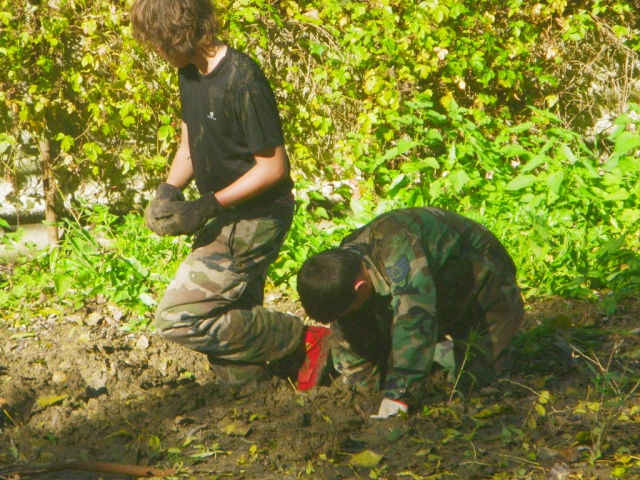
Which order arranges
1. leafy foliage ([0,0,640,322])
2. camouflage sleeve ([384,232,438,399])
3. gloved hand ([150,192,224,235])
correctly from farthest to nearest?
leafy foliage ([0,0,640,322]) < gloved hand ([150,192,224,235]) < camouflage sleeve ([384,232,438,399])

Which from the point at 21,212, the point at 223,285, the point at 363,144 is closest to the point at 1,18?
the point at 21,212

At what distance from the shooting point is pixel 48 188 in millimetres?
6070

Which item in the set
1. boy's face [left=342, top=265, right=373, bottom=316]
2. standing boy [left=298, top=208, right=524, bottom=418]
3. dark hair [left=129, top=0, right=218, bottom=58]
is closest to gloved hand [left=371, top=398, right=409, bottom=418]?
standing boy [left=298, top=208, right=524, bottom=418]

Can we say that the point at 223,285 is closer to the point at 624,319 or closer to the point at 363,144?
the point at 624,319

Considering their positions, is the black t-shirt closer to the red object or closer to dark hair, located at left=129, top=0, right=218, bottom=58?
dark hair, located at left=129, top=0, right=218, bottom=58

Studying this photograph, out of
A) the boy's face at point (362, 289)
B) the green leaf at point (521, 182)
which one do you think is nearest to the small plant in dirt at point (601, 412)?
the boy's face at point (362, 289)

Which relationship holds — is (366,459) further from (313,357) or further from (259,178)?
(259,178)

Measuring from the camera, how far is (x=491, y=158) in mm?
5910

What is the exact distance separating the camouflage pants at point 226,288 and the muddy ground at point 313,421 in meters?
0.21

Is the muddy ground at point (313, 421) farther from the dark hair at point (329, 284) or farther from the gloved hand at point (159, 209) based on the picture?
the gloved hand at point (159, 209)

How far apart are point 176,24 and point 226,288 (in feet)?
3.71

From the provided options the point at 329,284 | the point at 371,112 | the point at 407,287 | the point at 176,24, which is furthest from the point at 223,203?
the point at 371,112

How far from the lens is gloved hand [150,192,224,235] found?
347 centimetres

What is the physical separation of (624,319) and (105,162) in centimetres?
373
